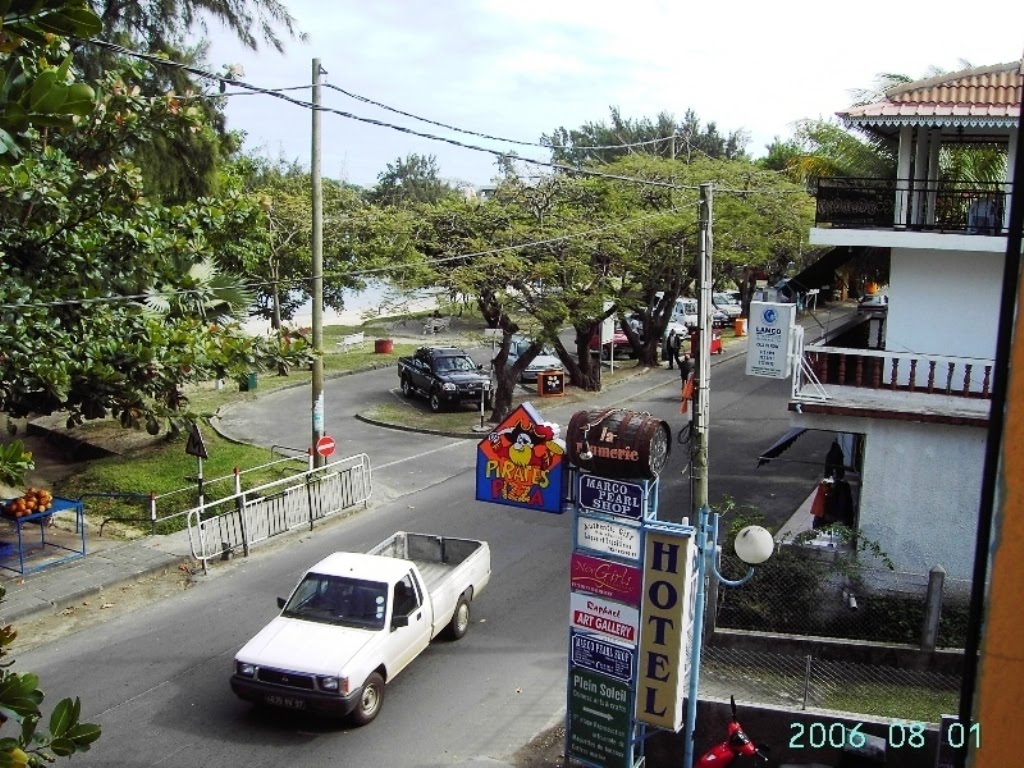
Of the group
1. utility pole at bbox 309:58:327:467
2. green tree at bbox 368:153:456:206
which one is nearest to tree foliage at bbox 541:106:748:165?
green tree at bbox 368:153:456:206

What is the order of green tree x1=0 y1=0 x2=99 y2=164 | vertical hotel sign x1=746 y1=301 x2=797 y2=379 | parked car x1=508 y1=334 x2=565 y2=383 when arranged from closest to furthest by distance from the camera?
1. green tree x1=0 y1=0 x2=99 y2=164
2. vertical hotel sign x1=746 y1=301 x2=797 y2=379
3. parked car x1=508 y1=334 x2=565 y2=383

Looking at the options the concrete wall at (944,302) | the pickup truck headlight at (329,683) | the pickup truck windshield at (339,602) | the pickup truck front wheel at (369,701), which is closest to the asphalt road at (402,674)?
the pickup truck front wheel at (369,701)

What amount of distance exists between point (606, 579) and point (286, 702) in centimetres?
379

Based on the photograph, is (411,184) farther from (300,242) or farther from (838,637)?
(838,637)

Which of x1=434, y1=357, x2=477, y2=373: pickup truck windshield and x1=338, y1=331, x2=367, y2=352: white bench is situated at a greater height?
x1=434, y1=357, x2=477, y2=373: pickup truck windshield

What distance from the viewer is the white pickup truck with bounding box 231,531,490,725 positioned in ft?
33.2

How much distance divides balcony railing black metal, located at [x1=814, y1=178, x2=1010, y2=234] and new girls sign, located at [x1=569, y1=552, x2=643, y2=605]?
27.2ft

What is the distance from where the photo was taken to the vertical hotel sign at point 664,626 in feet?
29.2

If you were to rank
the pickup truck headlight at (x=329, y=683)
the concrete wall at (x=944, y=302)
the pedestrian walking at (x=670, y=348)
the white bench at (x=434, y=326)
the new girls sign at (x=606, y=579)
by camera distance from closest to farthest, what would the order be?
the new girls sign at (x=606, y=579) < the pickup truck headlight at (x=329, y=683) < the concrete wall at (x=944, y=302) < the pedestrian walking at (x=670, y=348) < the white bench at (x=434, y=326)

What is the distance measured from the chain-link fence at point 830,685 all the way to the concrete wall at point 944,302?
5.53 metres

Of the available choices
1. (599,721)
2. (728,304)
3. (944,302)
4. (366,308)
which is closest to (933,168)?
(944,302)

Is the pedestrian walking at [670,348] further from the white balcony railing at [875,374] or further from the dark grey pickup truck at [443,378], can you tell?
the white balcony railing at [875,374]

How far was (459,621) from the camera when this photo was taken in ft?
41.9
